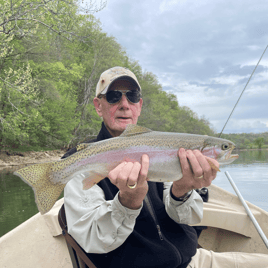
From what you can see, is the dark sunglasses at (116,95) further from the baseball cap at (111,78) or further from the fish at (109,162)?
the fish at (109,162)

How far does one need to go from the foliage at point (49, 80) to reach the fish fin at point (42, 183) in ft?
37.2

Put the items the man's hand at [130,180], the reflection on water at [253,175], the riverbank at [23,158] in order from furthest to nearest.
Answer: the riverbank at [23,158] → the reflection on water at [253,175] → the man's hand at [130,180]

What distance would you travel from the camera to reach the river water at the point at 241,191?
5984 mm

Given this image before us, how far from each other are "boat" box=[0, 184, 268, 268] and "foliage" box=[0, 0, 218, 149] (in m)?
9.90

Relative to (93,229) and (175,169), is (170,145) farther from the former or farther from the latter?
(93,229)

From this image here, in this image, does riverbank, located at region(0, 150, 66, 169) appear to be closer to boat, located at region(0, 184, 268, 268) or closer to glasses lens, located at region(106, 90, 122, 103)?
boat, located at region(0, 184, 268, 268)

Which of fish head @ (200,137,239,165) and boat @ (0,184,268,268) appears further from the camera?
boat @ (0,184,268,268)

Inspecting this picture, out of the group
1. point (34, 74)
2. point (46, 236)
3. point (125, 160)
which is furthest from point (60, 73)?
point (125, 160)

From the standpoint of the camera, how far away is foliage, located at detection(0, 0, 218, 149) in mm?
14481

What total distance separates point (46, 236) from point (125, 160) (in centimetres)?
226

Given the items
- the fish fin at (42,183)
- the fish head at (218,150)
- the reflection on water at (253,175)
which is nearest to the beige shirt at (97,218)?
the fish fin at (42,183)

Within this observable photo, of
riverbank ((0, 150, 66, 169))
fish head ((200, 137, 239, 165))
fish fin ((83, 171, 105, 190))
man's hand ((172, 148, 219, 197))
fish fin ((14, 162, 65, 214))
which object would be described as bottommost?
riverbank ((0, 150, 66, 169))

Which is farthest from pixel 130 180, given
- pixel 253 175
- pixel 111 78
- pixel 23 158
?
pixel 23 158

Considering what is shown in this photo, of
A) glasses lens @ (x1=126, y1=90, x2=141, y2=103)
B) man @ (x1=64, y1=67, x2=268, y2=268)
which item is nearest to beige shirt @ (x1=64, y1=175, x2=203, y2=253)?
man @ (x1=64, y1=67, x2=268, y2=268)
